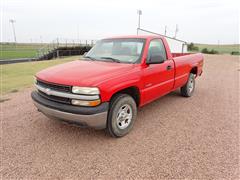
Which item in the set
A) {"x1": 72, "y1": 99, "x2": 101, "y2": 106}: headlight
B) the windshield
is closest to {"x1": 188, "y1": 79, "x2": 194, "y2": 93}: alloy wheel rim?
the windshield

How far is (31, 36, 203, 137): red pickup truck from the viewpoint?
114 inches

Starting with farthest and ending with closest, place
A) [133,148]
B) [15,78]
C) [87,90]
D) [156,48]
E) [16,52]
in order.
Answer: [16,52] < [15,78] < [156,48] < [133,148] < [87,90]

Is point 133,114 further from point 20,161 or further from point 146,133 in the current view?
point 20,161

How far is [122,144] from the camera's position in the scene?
10.6ft

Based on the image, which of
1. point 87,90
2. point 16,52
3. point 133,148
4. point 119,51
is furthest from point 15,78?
point 16,52

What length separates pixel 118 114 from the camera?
3355mm

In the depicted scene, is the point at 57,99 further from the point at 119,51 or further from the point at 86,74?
the point at 119,51

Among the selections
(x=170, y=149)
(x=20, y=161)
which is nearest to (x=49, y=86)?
(x=20, y=161)

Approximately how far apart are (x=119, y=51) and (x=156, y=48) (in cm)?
87

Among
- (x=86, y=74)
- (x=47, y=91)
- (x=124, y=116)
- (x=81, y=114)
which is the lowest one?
(x=124, y=116)

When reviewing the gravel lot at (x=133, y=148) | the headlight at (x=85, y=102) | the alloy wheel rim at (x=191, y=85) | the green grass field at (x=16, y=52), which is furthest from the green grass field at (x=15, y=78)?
the green grass field at (x=16, y=52)

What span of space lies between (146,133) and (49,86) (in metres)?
1.94

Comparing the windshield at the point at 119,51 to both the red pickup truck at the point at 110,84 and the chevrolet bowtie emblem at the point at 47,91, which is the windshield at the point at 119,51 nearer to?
the red pickup truck at the point at 110,84

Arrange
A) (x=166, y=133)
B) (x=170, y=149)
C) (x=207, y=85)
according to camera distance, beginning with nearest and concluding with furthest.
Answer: (x=170, y=149)
(x=166, y=133)
(x=207, y=85)
